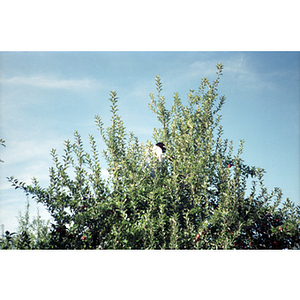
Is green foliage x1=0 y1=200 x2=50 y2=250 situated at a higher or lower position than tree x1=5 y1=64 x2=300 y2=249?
lower

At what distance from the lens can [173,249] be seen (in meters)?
2.18

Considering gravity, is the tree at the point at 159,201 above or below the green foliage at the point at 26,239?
above

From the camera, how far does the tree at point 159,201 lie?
89.2 inches

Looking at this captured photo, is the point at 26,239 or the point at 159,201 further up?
the point at 159,201

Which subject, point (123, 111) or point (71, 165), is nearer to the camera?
point (71, 165)

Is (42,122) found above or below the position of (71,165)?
above

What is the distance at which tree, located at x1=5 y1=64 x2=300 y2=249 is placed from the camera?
7.43 feet

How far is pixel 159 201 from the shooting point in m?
2.41

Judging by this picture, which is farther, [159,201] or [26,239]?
[159,201]
